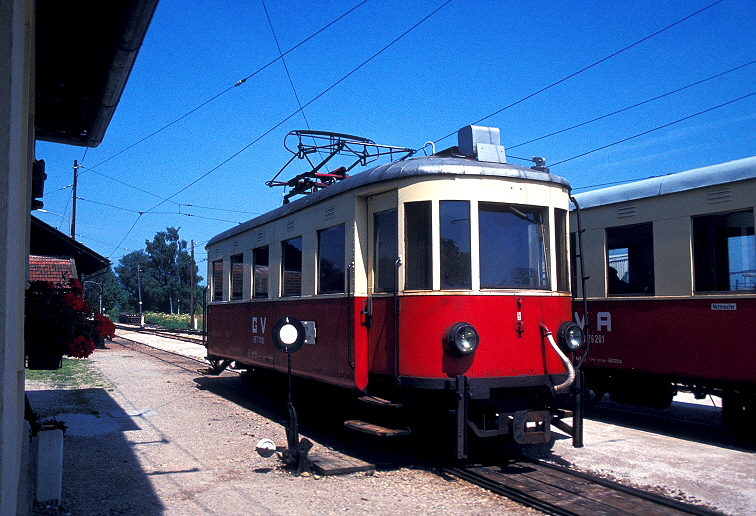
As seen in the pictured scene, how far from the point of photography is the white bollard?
569 centimetres

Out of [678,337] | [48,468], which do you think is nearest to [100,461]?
[48,468]

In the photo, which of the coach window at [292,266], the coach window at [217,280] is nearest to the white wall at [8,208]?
the coach window at [292,266]

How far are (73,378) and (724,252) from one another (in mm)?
14509

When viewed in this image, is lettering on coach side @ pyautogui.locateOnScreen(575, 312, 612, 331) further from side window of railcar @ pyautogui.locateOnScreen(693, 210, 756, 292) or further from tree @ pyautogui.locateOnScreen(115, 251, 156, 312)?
tree @ pyautogui.locateOnScreen(115, 251, 156, 312)

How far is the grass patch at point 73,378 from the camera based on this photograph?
14.8 meters

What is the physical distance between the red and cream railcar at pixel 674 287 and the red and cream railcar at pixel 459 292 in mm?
2394

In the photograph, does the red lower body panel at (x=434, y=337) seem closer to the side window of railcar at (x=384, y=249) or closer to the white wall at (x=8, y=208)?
the side window of railcar at (x=384, y=249)

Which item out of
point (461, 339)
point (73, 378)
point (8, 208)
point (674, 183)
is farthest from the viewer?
point (73, 378)

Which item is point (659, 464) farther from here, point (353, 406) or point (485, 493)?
point (353, 406)

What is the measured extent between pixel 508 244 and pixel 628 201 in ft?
12.2

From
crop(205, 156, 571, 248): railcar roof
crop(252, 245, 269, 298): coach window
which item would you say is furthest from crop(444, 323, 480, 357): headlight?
crop(252, 245, 269, 298): coach window

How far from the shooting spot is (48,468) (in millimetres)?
5711

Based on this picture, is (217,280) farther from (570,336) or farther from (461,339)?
(570,336)

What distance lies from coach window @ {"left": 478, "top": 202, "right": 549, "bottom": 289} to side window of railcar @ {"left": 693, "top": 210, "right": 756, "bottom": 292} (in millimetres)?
2776
